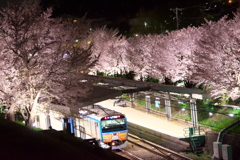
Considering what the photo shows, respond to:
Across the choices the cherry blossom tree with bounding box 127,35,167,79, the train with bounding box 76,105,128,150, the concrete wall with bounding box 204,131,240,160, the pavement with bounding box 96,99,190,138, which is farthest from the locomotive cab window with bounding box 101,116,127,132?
the cherry blossom tree with bounding box 127,35,167,79

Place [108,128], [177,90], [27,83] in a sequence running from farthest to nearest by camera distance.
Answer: [177,90], [108,128], [27,83]

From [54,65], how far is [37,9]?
3.41 metres

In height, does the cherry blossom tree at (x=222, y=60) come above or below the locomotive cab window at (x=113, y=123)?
above

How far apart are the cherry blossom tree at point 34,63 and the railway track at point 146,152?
15.8ft

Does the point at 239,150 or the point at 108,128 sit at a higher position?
the point at 108,128

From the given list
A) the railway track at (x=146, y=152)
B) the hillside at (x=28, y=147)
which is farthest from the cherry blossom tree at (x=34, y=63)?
the hillside at (x=28, y=147)

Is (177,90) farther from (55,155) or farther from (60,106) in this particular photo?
(55,155)

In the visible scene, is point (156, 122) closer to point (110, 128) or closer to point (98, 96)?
point (110, 128)

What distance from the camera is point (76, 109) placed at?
587 inches

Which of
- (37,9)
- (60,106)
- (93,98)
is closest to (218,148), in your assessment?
(93,98)

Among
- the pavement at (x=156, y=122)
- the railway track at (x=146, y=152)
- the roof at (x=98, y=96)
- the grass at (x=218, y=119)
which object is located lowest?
the railway track at (x=146, y=152)

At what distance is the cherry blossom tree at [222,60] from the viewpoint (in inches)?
826

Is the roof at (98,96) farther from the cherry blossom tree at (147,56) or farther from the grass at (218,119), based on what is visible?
the cherry blossom tree at (147,56)

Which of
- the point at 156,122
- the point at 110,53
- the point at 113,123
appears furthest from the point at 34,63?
the point at 110,53
